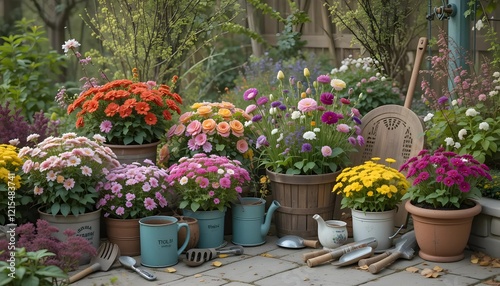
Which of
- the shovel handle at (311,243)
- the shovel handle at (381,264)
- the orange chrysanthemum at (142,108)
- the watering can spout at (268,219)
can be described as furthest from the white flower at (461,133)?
the orange chrysanthemum at (142,108)

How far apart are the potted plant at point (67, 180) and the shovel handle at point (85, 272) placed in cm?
26

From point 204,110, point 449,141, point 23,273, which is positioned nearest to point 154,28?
point 204,110

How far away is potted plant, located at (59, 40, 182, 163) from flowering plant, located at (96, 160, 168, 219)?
39 centimetres

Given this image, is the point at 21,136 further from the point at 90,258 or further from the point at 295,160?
the point at 295,160

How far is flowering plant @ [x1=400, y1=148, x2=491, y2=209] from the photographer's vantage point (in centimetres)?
463

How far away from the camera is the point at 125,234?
4953 mm

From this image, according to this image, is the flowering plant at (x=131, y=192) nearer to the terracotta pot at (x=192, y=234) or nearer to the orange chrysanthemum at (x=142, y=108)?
the terracotta pot at (x=192, y=234)

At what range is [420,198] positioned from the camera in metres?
4.78

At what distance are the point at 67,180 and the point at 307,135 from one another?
1539 millimetres

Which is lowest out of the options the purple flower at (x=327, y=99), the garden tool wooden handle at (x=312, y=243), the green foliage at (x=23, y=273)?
the garden tool wooden handle at (x=312, y=243)

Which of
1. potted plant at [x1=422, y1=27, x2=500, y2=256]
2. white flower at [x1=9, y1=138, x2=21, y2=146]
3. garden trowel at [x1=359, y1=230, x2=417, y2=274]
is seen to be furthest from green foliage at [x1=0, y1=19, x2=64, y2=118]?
garden trowel at [x1=359, y1=230, x2=417, y2=274]

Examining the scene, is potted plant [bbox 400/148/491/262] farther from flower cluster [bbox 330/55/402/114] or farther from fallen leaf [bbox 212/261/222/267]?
flower cluster [bbox 330/55/402/114]

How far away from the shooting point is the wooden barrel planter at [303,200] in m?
5.22

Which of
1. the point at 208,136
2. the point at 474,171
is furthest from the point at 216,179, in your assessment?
the point at 474,171
